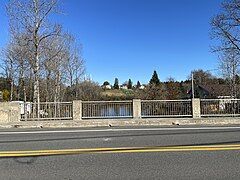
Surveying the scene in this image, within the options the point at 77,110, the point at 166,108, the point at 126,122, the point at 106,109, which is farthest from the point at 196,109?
the point at 77,110

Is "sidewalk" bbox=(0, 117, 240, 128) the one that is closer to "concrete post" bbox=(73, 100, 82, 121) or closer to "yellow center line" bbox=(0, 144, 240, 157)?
"concrete post" bbox=(73, 100, 82, 121)

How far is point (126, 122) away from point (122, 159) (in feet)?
40.5

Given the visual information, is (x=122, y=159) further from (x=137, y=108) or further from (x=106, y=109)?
(x=137, y=108)

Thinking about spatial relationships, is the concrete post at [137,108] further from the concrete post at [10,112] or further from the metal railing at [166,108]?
the concrete post at [10,112]

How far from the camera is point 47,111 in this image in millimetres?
22719

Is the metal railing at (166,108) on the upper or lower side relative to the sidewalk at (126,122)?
upper

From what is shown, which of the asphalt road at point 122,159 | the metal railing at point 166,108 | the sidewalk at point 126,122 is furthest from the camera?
the metal railing at point 166,108

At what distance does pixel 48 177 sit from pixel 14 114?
1566 centimetres

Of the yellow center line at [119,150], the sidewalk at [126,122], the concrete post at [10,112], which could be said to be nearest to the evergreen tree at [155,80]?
the sidewalk at [126,122]

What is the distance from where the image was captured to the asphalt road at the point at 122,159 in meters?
7.11

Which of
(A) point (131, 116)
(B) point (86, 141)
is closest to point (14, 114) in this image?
(A) point (131, 116)

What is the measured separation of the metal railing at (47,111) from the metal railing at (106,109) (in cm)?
102

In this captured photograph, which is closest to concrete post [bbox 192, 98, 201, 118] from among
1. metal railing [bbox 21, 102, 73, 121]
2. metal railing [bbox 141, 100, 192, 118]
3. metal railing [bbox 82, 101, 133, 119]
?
metal railing [bbox 141, 100, 192, 118]

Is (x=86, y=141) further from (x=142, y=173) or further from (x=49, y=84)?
(x=49, y=84)
